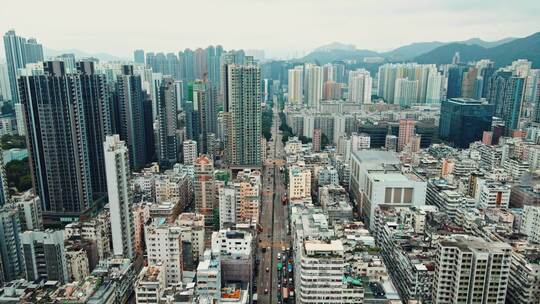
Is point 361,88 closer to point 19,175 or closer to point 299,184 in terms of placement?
point 299,184

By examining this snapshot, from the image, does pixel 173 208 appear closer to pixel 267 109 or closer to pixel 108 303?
pixel 108 303

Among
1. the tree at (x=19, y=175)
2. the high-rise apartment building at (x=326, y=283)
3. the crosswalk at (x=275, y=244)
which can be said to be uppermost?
the high-rise apartment building at (x=326, y=283)

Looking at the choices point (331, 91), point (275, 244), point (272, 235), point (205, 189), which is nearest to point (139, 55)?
point (331, 91)

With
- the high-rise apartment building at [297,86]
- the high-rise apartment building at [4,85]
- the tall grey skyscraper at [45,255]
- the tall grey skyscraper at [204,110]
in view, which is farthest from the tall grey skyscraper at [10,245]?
the high-rise apartment building at [297,86]

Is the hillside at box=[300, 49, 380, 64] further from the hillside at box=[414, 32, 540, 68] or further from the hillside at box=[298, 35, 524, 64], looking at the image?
the hillside at box=[414, 32, 540, 68]

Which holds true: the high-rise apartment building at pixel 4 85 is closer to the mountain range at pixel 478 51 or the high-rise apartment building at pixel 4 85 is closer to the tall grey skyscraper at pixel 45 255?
the tall grey skyscraper at pixel 45 255

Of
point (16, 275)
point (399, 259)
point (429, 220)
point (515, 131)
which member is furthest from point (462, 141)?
point (16, 275)

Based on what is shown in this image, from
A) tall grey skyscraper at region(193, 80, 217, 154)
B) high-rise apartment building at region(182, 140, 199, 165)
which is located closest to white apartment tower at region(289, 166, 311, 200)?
high-rise apartment building at region(182, 140, 199, 165)
